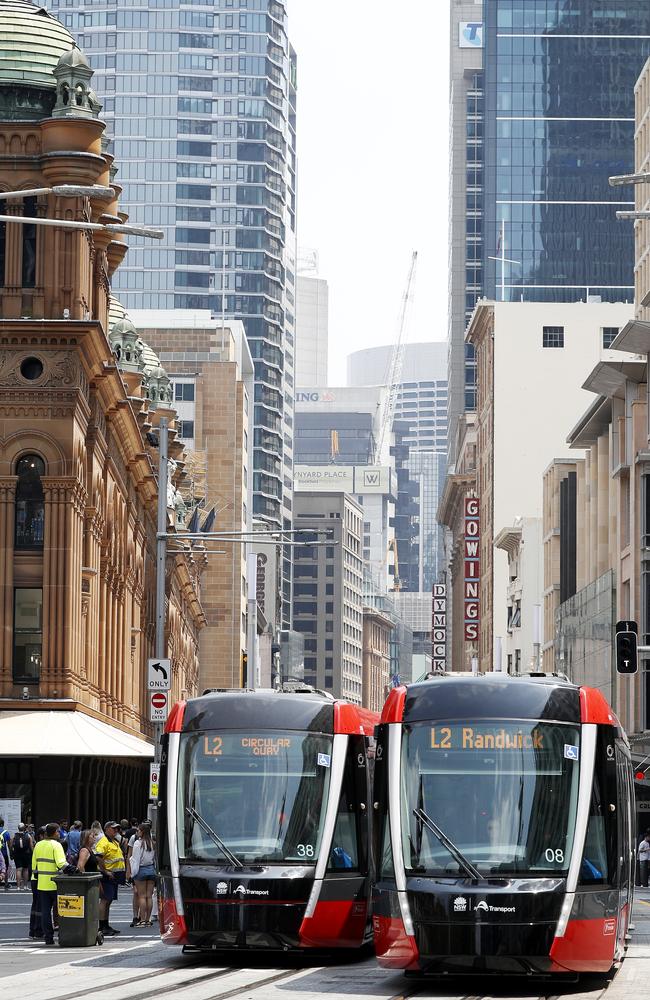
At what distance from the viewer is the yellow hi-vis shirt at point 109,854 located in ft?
99.2

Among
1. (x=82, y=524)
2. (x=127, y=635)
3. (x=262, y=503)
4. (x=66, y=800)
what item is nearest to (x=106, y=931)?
(x=66, y=800)

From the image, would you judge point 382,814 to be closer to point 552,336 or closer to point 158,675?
point 158,675

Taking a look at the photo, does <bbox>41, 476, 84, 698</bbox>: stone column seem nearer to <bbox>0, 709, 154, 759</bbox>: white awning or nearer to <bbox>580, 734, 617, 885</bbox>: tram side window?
<bbox>0, 709, 154, 759</bbox>: white awning

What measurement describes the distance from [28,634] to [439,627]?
462 ft

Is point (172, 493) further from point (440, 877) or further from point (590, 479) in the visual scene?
point (440, 877)

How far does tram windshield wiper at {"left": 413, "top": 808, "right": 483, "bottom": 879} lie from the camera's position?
65.4 ft

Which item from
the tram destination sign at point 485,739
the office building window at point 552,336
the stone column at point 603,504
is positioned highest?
the office building window at point 552,336

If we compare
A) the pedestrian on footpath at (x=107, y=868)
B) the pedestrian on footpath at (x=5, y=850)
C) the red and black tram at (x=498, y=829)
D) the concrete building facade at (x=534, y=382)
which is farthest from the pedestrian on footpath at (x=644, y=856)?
the concrete building facade at (x=534, y=382)

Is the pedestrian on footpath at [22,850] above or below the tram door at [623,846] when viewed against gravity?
below

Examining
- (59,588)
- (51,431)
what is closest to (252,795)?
(59,588)

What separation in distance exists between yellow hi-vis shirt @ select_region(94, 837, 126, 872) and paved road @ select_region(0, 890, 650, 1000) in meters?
2.42

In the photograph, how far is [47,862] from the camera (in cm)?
2758

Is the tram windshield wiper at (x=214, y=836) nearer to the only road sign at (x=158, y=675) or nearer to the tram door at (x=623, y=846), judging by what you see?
the tram door at (x=623, y=846)

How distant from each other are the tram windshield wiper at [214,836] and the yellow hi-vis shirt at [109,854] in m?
7.61
